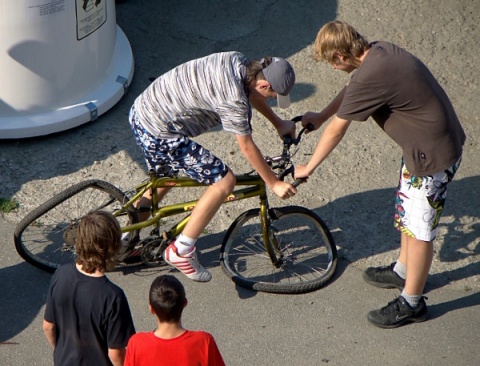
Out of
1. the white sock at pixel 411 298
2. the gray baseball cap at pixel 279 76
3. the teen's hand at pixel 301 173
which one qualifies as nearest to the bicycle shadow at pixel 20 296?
the teen's hand at pixel 301 173

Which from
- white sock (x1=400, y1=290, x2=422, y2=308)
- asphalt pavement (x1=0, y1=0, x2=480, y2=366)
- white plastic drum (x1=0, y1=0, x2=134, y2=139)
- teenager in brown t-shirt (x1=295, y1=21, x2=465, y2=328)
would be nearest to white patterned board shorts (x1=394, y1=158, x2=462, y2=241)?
teenager in brown t-shirt (x1=295, y1=21, x2=465, y2=328)

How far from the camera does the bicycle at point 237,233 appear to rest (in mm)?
5418

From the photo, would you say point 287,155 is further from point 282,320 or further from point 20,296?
point 20,296

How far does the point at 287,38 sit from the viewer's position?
27.1ft

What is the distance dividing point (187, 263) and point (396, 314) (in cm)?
134

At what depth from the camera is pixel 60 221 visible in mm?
5953

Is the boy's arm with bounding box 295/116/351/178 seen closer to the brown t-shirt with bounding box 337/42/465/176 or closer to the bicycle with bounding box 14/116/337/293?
the brown t-shirt with bounding box 337/42/465/176

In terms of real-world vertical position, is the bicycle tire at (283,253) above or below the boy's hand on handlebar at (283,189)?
below

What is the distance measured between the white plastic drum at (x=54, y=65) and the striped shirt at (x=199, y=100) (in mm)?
1651

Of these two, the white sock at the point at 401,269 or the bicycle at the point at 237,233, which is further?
the white sock at the point at 401,269

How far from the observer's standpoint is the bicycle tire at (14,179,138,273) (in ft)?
17.8

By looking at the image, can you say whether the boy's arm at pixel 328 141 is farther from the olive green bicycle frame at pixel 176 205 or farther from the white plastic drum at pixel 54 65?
the white plastic drum at pixel 54 65

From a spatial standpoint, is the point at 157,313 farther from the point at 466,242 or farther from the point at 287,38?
the point at 287,38

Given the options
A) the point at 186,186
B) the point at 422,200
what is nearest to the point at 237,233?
the point at 186,186
